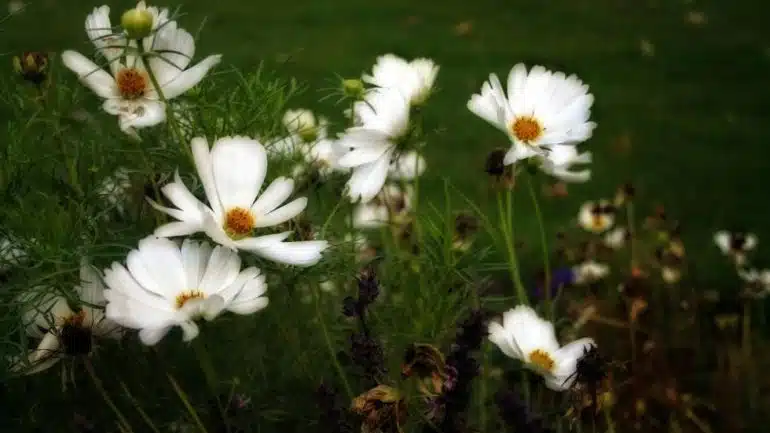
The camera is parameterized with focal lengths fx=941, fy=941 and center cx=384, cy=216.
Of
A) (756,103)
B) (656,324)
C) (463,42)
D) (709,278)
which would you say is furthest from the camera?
(463,42)

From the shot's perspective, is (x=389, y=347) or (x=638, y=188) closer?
(x=389, y=347)

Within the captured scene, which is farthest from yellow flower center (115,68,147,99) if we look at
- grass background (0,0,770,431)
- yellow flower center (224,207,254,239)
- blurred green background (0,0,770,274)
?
blurred green background (0,0,770,274)

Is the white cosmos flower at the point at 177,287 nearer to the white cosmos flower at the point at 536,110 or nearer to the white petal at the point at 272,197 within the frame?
the white petal at the point at 272,197

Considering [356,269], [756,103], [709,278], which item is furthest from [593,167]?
[356,269]

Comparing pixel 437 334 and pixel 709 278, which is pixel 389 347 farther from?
pixel 709 278

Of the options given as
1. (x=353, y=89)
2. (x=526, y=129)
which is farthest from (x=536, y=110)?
(x=353, y=89)

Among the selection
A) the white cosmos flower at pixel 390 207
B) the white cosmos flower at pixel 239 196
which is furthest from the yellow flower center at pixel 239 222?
the white cosmos flower at pixel 390 207
